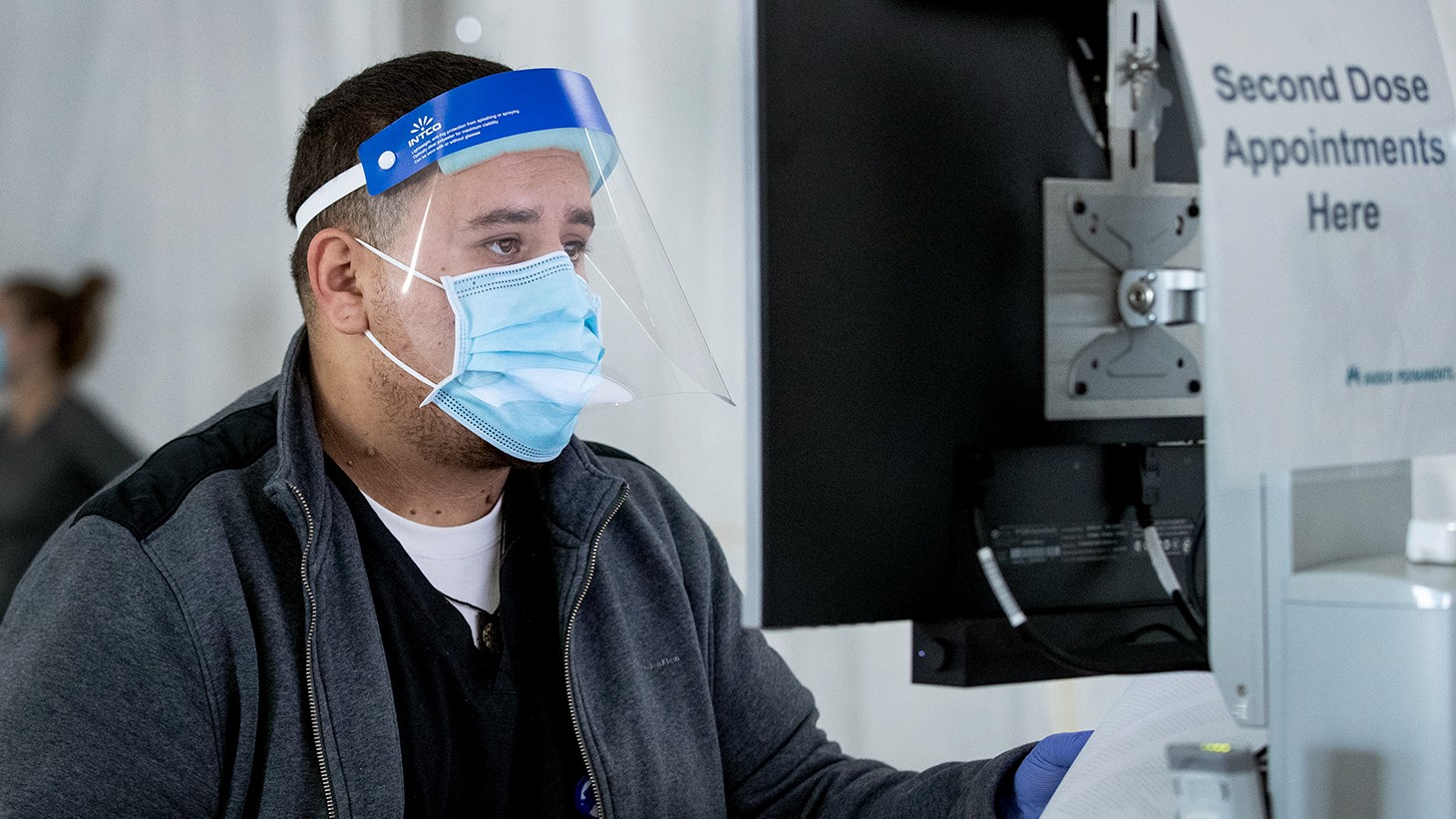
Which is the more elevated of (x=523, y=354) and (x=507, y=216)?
(x=507, y=216)

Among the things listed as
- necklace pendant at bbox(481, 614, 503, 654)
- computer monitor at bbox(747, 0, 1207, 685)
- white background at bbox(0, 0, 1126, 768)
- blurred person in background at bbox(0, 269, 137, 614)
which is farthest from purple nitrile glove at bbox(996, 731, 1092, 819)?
blurred person in background at bbox(0, 269, 137, 614)

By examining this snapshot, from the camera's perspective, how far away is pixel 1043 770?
40.4 inches

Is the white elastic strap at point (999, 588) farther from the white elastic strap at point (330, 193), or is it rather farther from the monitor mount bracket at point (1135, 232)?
the white elastic strap at point (330, 193)

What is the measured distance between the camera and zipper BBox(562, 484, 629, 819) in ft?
4.36

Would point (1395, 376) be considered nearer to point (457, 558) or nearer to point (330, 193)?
point (457, 558)

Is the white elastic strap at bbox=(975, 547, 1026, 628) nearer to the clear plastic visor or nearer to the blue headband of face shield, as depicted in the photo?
the clear plastic visor

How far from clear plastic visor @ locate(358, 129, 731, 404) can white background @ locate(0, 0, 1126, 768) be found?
97cm

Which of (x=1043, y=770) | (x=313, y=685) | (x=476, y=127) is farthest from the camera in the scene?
(x=476, y=127)

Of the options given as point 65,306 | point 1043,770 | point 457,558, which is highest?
point 65,306

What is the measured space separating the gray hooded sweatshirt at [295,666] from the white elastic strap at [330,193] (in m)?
0.15

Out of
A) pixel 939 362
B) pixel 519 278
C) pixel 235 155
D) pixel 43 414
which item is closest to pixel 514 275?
pixel 519 278

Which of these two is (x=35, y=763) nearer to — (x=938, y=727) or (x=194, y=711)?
(x=194, y=711)

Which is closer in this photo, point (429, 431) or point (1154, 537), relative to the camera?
point (1154, 537)

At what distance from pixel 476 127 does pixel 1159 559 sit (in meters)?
0.86
